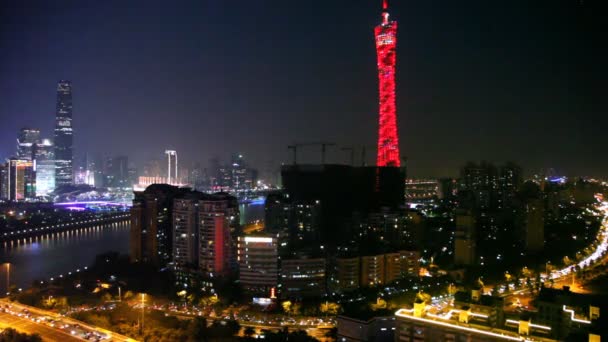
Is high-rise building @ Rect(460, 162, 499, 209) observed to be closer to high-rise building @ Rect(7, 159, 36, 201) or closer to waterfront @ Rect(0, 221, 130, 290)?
waterfront @ Rect(0, 221, 130, 290)

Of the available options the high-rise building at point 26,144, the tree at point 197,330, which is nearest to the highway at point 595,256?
the tree at point 197,330

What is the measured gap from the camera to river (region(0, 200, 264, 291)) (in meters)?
8.65

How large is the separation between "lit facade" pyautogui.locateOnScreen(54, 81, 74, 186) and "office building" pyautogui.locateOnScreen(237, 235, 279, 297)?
22.0 m

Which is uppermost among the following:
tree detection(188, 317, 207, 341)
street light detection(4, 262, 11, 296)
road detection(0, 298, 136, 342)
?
tree detection(188, 317, 207, 341)

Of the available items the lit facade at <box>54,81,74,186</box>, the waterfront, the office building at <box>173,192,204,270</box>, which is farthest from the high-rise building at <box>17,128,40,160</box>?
the office building at <box>173,192,204,270</box>

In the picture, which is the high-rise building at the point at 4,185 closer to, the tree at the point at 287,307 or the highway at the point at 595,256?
the tree at the point at 287,307

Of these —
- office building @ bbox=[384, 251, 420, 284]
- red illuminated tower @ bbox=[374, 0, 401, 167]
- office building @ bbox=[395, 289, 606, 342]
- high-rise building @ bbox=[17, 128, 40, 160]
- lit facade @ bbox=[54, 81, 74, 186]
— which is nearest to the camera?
office building @ bbox=[395, 289, 606, 342]

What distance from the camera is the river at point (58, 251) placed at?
8.65 metres

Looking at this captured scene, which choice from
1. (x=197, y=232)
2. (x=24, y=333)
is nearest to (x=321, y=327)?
(x=24, y=333)

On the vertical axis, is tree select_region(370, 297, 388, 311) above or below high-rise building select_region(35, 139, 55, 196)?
below

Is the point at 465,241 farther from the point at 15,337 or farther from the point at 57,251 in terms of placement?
the point at 57,251

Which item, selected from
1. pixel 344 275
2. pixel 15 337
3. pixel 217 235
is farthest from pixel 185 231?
pixel 15 337

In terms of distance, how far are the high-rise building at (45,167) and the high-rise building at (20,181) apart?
2.83 m

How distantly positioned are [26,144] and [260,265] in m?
22.3
